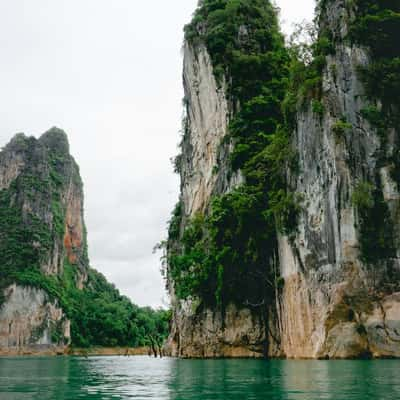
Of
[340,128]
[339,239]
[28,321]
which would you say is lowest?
[28,321]

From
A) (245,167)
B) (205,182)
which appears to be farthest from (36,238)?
(245,167)

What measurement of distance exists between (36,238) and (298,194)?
243 ft

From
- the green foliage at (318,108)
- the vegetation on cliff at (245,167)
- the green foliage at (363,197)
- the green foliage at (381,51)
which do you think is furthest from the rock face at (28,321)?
the green foliage at (381,51)

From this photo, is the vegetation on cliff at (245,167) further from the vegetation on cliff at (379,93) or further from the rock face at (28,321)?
the rock face at (28,321)

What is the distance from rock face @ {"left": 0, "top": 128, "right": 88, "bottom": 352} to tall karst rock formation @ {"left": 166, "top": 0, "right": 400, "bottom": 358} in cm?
4955

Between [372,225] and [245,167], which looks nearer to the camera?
[372,225]

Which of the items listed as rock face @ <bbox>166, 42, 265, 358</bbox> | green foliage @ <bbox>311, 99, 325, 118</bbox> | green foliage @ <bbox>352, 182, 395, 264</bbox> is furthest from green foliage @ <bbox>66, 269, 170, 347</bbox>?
green foliage @ <bbox>352, 182, 395, 264</bbox>

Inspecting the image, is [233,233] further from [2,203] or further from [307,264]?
[2,203]

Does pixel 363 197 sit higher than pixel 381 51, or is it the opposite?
pixel 381 51

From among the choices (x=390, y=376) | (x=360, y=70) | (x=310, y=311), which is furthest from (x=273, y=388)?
(x=360, y=70)

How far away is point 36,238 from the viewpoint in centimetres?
9738

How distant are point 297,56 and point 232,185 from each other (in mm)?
8400

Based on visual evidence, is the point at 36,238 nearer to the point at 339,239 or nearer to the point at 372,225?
the point at 339,239

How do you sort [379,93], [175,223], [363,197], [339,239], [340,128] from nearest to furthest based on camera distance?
[363,197]
[339,239]
[340,128]
[379,93]
[175,223]
